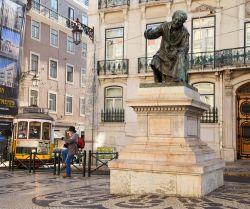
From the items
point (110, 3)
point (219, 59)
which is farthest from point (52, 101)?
point (219, 59)

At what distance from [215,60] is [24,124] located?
9.92 m

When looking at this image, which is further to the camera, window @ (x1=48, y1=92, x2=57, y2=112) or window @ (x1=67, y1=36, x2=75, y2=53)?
window @ (x1=67, y1=36, x2=75, y2=53)

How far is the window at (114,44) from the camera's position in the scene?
2564 centimetres

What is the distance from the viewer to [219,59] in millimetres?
22672

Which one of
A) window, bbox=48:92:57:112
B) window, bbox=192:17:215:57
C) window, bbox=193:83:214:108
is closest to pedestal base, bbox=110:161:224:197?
window, bbox=193:83:214:108

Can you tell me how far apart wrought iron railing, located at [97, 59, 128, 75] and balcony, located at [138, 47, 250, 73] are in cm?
381

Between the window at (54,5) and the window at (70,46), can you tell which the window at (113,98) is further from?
the window at (70,46)

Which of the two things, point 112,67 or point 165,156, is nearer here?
point 165,156

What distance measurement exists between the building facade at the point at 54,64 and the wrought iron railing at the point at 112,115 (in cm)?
942

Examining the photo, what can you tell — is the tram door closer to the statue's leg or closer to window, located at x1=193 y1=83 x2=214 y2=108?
window, located at x1=193 y1=83 x2=214 y2=108

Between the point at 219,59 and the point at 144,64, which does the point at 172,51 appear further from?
the point at 144,64

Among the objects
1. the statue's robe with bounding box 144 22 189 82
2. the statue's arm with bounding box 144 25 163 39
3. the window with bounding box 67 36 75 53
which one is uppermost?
the window with bounding box 67 36 75 53

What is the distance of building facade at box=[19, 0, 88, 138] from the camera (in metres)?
34.7

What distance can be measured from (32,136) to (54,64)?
57.7 feet
